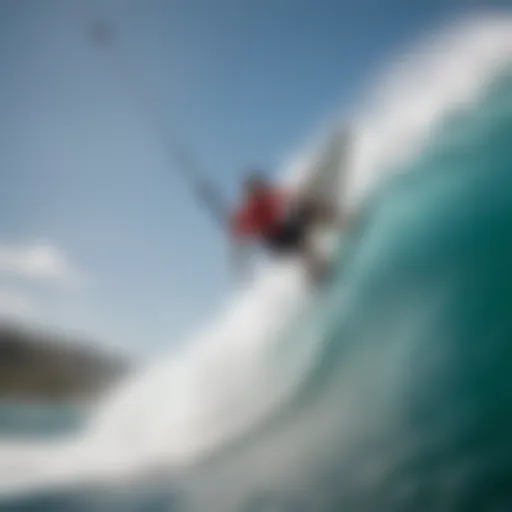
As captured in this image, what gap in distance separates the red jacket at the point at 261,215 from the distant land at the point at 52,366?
43 centimetres

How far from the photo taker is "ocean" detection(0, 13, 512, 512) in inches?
65.0

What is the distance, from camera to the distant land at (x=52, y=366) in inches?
67.2

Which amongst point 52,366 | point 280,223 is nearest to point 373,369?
point 280,223

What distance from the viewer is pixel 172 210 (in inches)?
71.5

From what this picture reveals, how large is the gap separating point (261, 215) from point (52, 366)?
0.61 metres

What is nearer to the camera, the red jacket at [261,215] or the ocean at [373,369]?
the ocean at [373,369]

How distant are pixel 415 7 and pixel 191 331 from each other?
1.00 meters

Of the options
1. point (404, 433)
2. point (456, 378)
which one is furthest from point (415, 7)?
point (404, 433)

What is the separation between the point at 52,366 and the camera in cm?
172

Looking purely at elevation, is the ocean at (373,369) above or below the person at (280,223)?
below

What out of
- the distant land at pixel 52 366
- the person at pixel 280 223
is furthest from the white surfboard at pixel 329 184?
the distant land at pixel 52 366

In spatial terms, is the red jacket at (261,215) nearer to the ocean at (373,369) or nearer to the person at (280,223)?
the person at (280,223)

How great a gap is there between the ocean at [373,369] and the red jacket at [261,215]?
0.12 metres

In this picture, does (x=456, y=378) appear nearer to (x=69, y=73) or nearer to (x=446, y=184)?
(x=446, y=184)
